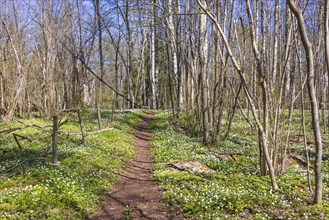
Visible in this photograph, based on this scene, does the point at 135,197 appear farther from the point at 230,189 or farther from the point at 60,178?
the point at 230,189

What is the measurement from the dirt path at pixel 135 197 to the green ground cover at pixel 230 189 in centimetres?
34

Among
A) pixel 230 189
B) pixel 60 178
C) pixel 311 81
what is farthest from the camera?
pixel 60 178

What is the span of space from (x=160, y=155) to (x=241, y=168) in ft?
12.6

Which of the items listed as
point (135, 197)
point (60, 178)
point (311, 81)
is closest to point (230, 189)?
point (135, 197)

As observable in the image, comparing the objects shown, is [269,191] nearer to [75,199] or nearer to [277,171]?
[277,171]

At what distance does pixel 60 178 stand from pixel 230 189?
192 inches

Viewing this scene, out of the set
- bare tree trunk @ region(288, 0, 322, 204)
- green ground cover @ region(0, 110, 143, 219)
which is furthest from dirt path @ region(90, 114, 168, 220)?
bare tree trunk @ region(288, 0, 322, 204)

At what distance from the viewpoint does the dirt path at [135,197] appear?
7121mm

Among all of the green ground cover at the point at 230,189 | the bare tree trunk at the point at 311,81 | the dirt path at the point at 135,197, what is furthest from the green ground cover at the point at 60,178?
the bare tree trunk at the point at 311,81

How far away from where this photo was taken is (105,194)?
27.6 feet

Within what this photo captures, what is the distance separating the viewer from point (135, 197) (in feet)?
27.2

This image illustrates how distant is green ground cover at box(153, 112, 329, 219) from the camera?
668 centimetres

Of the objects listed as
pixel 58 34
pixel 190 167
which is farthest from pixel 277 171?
pixel 58 34

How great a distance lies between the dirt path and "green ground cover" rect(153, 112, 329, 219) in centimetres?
34
